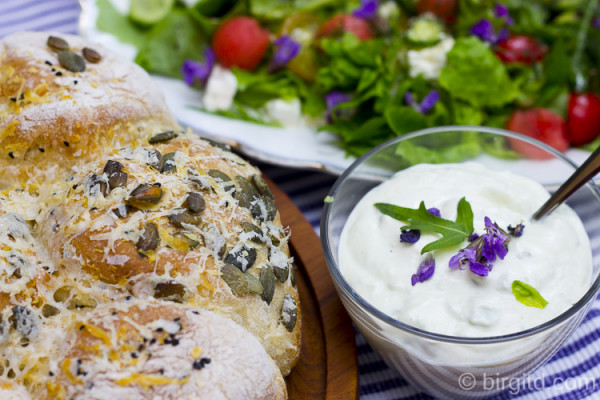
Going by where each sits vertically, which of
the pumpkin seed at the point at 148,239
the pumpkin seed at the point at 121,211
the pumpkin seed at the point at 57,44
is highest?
the pumpkin seed at the point at 57,44

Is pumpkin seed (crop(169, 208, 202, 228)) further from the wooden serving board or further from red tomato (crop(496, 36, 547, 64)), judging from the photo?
red tomato (crop(496, 36, 547, 64))

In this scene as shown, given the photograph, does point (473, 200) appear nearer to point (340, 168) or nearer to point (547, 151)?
point (547, 151)

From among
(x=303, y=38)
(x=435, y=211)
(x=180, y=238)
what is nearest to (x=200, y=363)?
(x=180, y=238)

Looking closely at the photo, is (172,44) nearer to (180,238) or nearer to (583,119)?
(180,238)

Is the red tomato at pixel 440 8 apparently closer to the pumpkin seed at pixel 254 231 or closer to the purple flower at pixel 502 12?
the purple flower at pixel 502 12

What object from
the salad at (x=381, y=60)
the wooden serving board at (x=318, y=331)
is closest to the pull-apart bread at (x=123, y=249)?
the wooden serving board at (x=318, y=331)
